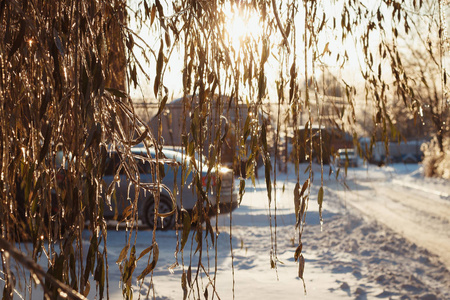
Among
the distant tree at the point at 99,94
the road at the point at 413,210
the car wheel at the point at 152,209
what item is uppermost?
the distant tree at the point at 99,94

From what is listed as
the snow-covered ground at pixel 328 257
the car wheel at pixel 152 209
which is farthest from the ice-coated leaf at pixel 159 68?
the car wheel at pixel 152 209

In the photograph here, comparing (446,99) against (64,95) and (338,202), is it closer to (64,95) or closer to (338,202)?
(64,95)

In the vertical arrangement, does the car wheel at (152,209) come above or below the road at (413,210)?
above

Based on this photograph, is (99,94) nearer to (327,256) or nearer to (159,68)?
(159,68)

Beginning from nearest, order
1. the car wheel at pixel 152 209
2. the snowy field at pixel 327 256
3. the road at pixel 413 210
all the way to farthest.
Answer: the snowy field at pixel 327 256, the road at pixel 413 210, the car wheel at pixel 152 209

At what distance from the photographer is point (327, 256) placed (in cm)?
661

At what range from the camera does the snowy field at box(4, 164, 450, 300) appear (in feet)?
15.6

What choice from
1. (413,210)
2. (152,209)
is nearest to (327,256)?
(152,209)

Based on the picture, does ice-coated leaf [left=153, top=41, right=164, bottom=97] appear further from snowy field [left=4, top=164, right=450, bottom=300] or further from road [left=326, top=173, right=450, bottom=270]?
road [left=326, top=173, right=450, bottom=270]

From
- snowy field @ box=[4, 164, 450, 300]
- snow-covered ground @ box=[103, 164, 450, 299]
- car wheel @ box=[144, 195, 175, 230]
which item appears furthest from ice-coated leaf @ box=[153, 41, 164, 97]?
car wheel @ box=[144, 195, 175, 230]

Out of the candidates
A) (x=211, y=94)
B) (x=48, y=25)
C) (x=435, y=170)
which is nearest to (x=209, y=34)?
(x=211, y=94)

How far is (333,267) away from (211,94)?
4.40 meters

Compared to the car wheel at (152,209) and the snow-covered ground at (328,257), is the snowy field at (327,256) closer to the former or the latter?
the snow-covered ground at (328,257)

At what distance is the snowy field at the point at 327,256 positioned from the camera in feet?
15.6
